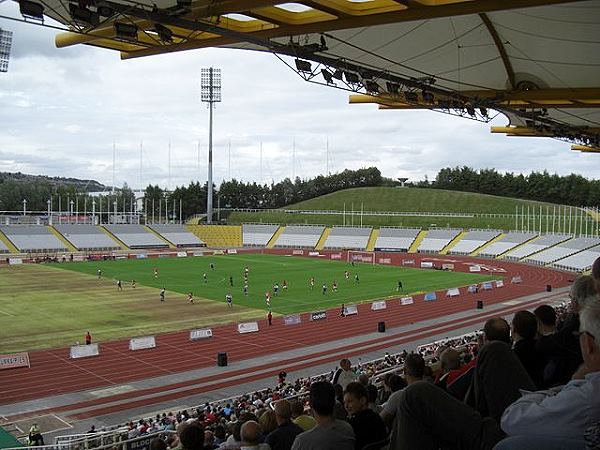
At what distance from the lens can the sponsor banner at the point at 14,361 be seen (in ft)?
77.9

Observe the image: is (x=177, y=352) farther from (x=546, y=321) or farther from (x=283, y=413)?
(x=546, y=321)

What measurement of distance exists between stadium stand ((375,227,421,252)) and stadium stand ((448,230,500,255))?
7243 millimetres

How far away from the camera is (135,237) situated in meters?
87.2

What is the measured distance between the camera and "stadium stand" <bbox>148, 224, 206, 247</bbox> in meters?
90.6

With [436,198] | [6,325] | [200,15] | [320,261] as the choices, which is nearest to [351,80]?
[200,15]

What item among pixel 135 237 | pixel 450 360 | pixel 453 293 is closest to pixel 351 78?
pixel 450 360

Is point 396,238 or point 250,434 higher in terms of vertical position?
Answer: point 250,434

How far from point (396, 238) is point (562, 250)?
25088mm

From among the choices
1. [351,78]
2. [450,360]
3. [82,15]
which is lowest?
[450,360]

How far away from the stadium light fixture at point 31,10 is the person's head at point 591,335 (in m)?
10.9

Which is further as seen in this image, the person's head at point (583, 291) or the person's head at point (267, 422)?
the person's head at point (267, 422)

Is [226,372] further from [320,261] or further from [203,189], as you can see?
[203,189]

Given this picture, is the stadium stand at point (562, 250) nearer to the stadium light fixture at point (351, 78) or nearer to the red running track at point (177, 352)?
the red running track at point (177, 352)

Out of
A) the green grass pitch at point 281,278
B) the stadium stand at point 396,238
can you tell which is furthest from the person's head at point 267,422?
the stadium stand at point 396,238
